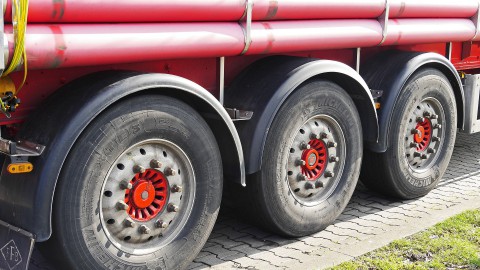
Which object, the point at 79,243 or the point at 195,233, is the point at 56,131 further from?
the point at 195,233

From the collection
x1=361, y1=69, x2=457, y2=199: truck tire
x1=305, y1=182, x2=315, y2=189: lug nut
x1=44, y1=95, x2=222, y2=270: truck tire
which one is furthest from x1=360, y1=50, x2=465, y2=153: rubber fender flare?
x1=44, y1=95, x2=222, y2=270: truck tire

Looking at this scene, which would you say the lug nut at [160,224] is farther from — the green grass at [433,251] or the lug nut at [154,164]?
the green grass at [433,251]

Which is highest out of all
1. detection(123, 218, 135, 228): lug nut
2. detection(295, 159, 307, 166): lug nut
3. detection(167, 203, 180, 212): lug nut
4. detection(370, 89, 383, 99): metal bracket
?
detection(370, 89, 383, 99): metal bracket

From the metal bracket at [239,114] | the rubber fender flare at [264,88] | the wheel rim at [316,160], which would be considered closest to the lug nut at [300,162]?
the wheel rim at [316,160]

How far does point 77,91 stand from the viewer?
373cm

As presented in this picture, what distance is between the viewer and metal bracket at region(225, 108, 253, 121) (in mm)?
4465

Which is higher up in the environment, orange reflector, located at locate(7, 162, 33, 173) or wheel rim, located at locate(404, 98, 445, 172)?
wheel rim, located at locate(404, 98, 445, 172)

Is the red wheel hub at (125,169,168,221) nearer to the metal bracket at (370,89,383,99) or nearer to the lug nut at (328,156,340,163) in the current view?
the lug nut at (328,156,340,163)

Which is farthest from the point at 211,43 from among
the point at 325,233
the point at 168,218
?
the point at 325,233

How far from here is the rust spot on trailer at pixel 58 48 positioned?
3.46 m

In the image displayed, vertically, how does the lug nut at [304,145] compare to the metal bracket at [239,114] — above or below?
below

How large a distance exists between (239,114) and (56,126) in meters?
1.27

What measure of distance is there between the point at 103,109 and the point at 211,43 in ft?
2.70

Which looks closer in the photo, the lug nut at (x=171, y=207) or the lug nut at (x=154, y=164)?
the lug nut at (x=154, y=164)
